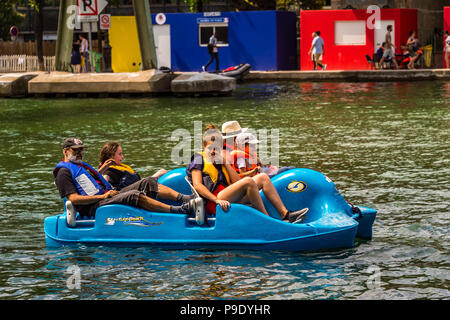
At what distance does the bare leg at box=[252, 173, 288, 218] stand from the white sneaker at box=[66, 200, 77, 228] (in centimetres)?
183

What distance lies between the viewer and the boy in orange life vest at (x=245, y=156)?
31.3 ft

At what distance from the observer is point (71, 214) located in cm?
942

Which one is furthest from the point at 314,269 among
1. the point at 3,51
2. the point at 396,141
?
the point at 3,51

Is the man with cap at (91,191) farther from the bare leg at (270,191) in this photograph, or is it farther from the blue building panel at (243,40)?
the blue building panel at (243,40)

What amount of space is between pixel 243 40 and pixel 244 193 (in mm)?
29543

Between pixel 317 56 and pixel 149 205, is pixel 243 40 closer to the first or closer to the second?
pixel 317 56

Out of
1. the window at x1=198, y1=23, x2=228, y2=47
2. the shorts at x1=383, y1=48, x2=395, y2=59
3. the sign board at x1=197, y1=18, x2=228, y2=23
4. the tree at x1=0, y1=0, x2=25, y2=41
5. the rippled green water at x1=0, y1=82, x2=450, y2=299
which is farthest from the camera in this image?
the tree at x1=0, y1=0, x2=25, y2=41

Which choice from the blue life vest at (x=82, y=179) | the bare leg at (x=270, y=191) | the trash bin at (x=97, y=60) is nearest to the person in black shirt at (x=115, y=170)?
the blue life vest at (x=82, y=179)

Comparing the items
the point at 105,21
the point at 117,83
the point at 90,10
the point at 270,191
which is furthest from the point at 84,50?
the point at 270,191

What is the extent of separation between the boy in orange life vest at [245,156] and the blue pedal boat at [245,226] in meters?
0.31

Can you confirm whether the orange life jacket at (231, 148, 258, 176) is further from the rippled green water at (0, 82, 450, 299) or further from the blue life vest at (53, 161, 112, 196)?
the blue life vest at (53, 161, 112, 196)

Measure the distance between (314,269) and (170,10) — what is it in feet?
194

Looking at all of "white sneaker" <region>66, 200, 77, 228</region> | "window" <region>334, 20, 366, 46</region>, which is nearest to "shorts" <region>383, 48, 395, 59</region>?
"window" <region>334, 20, 366, 46</region>

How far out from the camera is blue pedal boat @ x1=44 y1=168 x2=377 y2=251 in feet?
29.9
